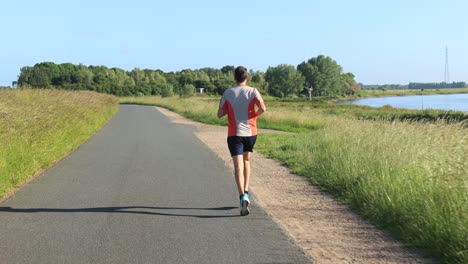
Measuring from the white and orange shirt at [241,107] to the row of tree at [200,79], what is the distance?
86.4 metres

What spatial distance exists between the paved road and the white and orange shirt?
3.77 feet

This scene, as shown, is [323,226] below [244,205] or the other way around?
below

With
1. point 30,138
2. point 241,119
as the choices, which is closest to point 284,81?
point 30,138

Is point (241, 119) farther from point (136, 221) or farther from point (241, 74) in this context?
point (136, 221)

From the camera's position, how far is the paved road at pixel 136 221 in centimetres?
472

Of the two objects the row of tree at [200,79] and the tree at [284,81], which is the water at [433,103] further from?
the row of tree at [200,79]

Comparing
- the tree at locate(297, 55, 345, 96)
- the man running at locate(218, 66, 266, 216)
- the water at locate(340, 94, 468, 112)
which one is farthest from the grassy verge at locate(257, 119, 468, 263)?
the tree at locate(297, 55, 345, 96)

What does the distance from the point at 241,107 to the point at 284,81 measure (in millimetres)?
127139

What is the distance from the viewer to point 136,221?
20.0 ft

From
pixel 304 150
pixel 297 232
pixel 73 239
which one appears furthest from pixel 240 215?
pixel 304 150

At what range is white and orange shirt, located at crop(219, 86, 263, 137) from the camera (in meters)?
6.62

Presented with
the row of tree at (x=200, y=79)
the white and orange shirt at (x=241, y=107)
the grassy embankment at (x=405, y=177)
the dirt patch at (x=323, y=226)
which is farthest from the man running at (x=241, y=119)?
the row of tree at (x=200, y=79)

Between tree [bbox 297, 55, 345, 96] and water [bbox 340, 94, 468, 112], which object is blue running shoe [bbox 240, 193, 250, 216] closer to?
water [bbox 340, 94, 468, 112]

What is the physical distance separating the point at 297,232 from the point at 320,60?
473 feet
